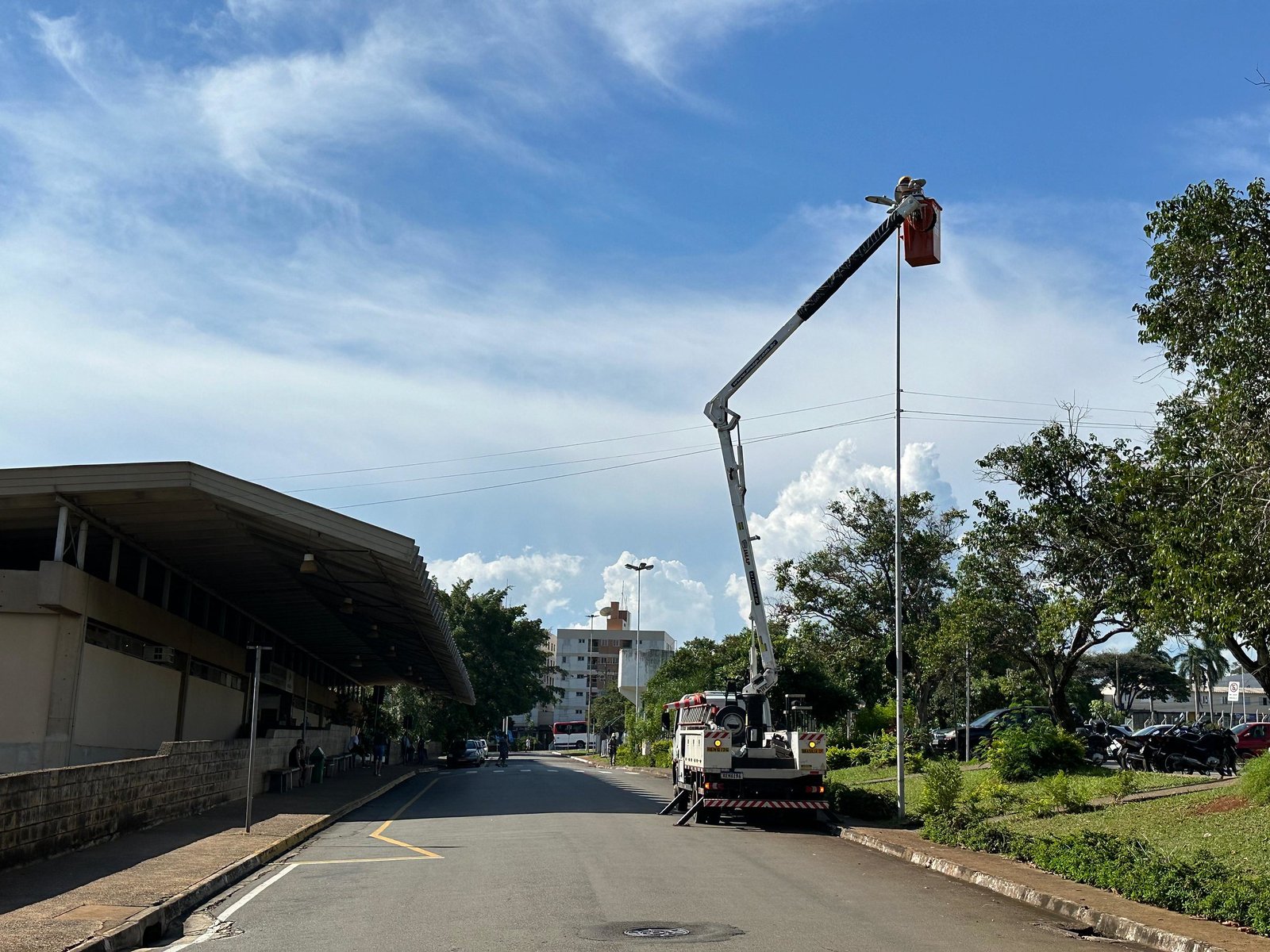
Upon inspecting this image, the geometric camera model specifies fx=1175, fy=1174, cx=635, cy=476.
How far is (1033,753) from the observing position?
79.7ft

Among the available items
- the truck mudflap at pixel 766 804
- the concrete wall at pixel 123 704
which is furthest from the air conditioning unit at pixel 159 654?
the truck mudflap at pixel 766 804

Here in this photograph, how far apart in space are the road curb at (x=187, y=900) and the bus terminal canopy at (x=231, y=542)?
6638mm

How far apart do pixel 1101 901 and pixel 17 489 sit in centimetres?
1969

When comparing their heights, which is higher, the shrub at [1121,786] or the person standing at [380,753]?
the shrub at [1121,786]

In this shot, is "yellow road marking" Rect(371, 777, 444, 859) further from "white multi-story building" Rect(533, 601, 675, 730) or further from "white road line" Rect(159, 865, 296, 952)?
"white multi-story building" Rect(533, 601, 675, 730)

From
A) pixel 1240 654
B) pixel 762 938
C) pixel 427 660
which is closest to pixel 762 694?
pixel 1240 654

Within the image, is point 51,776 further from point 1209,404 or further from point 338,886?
point 1209,404

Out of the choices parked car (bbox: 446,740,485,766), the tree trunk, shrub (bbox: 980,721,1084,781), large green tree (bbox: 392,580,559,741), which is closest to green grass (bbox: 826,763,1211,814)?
shrub (bbox: 980,721,1084,781)

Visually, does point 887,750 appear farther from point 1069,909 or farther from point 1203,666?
point 1203,666

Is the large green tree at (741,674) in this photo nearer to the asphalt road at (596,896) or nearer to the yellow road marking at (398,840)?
the yellow road marking at (398,840)

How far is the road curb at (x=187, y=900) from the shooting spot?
9445 mm

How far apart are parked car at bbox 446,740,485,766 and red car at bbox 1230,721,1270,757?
124ft

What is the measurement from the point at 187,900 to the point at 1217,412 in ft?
43.7

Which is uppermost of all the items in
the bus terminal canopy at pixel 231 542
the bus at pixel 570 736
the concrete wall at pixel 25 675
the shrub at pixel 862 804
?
the bus terminal canopy at pixel 231 542
